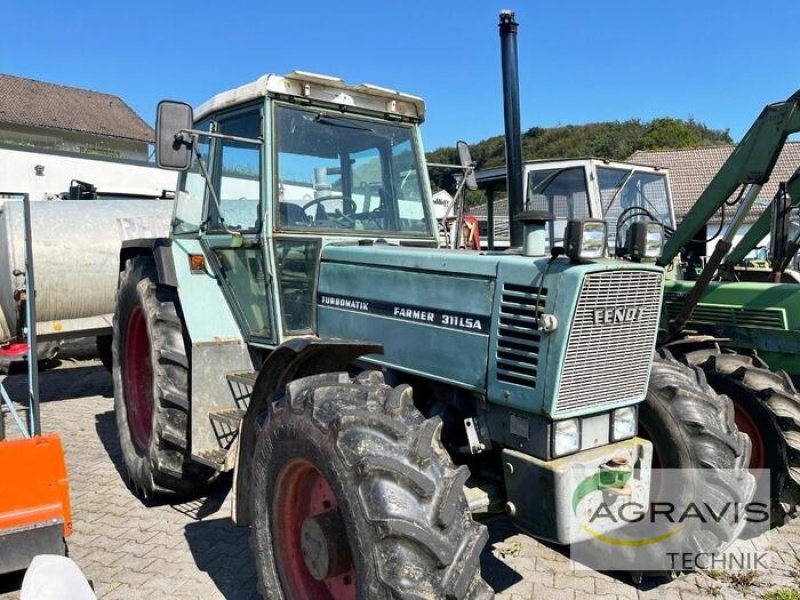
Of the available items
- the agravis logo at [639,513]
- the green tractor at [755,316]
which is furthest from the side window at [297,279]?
the green tractor at [755,316]

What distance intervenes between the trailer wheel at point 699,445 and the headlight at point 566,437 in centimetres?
88

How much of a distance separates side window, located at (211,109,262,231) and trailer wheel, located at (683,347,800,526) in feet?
A: 10.3

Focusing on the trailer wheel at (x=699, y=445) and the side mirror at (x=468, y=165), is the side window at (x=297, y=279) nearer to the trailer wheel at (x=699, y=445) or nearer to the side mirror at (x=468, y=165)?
the side mirror at (x=468, y=165)

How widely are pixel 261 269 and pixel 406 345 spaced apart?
3.42ft

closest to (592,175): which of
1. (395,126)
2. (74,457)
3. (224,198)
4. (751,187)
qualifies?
(751,187)

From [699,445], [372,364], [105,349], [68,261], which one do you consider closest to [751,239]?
[699,445]

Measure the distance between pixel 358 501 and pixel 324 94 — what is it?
2342mm

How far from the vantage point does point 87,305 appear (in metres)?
6.70

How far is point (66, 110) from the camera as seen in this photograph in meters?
33.4

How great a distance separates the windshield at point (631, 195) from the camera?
24.3 feet

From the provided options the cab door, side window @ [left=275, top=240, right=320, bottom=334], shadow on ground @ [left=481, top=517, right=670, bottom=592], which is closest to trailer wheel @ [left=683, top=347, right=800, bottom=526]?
shadow on ground @ [left=481, top=517, right=670, bottom=592]

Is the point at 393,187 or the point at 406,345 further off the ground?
the point at 393,187

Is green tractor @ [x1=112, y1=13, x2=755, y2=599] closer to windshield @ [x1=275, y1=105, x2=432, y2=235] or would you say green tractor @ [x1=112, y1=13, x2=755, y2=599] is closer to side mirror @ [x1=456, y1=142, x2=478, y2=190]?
windshield @ [x1=275, y1=105, x2=432, y2=235]

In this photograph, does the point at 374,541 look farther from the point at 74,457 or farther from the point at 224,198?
the point at 74,457
